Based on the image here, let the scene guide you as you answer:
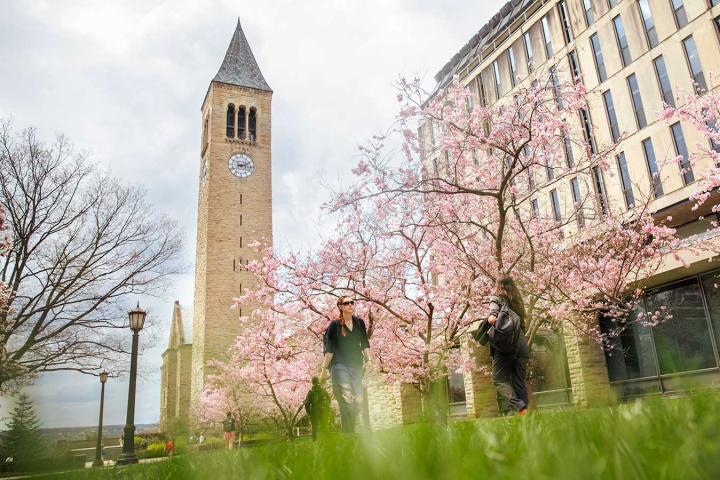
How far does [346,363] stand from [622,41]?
22.2 meters

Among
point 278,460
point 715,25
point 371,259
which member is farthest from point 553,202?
point 278,460

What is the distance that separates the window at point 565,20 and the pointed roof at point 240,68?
2993cm

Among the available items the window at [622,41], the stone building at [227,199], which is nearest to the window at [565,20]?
the window at [622,41]

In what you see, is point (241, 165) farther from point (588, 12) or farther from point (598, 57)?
point (598, 57)

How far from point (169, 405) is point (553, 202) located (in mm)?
48630

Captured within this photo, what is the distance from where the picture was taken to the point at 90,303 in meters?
18.6

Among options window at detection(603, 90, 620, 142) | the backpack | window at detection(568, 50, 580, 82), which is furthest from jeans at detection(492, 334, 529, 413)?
window at detection(568, 50, 580, 82)

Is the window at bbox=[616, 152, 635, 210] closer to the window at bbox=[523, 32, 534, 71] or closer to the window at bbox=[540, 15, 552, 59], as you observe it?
the window at bbox=[540, 15, 552, 59]

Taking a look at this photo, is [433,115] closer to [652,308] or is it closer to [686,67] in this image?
[652,308]

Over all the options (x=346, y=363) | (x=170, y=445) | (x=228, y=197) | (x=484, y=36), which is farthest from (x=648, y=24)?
(x=228, y=197)

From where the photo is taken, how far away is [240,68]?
2010 inches

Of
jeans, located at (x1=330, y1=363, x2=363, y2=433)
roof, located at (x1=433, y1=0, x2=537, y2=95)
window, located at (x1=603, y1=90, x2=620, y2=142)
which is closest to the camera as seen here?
jeans, located at (x1=330, y1=363, x2=363, y2=433)

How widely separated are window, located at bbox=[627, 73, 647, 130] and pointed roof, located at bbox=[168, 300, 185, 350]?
1921 inches

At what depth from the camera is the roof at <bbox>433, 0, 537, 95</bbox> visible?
1156 inches
